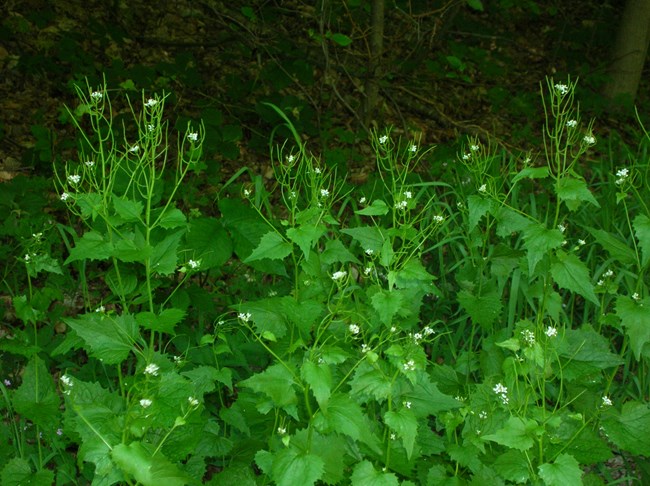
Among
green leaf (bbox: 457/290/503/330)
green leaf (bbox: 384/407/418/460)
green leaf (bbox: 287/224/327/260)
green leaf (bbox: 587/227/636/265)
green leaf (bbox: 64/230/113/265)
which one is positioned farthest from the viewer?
green leaf (bbox: 457/290/503/330)

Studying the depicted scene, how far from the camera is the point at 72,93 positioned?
4707mm

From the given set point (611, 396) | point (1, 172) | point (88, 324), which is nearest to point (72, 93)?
point (1, 172)

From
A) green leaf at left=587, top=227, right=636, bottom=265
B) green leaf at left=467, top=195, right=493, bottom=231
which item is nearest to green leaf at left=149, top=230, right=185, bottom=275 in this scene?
green leaf at left=467, top=195, right=493, bottom=231

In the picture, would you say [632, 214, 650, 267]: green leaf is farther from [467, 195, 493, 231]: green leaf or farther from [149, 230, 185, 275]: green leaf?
[149, 230, 185, 275]: green leaf

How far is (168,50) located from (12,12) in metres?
1.02

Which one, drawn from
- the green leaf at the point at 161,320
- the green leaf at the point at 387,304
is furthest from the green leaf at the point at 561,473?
the green leaf at the point at 161,320

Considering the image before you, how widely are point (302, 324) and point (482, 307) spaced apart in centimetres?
74

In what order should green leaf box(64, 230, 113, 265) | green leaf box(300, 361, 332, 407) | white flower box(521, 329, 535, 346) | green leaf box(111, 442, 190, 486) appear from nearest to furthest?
green leaf box(111, 442, 190, 486)
green leaf box(300, 361, 332, 407)
white flower box(521, 329, 535, 346)
green leaf box(64, 230, 113, 265)

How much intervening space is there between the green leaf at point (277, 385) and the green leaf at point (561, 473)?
2.04 feet

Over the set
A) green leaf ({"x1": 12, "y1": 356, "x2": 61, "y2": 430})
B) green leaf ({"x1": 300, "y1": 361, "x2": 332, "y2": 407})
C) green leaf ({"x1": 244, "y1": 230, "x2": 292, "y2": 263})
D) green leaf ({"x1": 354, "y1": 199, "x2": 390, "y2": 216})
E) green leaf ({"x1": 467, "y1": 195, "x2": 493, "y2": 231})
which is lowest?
green leaf ({"x1": 12, "y1": 356, "x2": 61, "y2": 430})

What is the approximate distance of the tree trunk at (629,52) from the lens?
578cm

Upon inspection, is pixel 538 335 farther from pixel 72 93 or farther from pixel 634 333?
pixel 72 93

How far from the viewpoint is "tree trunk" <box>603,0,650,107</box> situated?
19.0 ft

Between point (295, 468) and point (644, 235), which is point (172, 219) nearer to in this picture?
point (295, 468)
